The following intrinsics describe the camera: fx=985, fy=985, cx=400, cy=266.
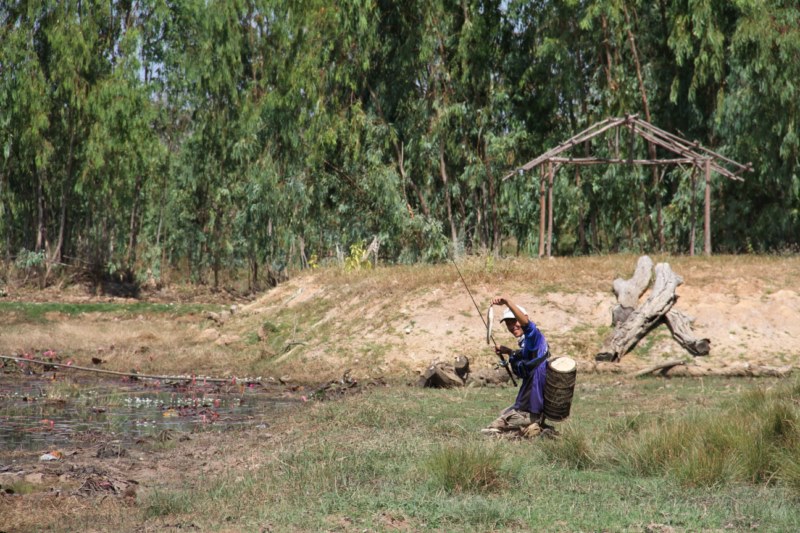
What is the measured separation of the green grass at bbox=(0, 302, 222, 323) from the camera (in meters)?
27.8

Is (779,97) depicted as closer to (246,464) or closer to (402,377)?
(402,377)

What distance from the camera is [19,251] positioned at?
123 ft

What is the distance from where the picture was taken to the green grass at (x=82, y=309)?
91.3 ft

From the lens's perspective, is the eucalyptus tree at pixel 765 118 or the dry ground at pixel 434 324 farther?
the eucalyptus tree at pixel 765 118

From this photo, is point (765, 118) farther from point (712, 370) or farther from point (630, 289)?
point (712, 370)

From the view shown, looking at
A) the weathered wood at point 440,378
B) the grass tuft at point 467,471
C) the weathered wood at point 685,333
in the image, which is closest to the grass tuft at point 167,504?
the grass tuft at point 467,471

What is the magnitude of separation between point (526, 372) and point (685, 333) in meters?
9.44

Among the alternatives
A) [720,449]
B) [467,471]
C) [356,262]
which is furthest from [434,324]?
[467,471]

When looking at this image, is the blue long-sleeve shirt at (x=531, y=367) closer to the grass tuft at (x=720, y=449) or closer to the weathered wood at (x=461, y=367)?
the grass tuft at (x=720, y=449)

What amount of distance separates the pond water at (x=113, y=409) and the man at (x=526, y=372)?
4.12 metres

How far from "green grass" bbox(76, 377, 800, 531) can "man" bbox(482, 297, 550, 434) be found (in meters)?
0.32

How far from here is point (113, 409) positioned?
15.0 meters

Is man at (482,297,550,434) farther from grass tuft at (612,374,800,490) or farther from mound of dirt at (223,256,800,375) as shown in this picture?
mound of dirt at (223,256,800,375)

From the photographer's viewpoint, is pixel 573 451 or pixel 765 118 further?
pixel 765 118
